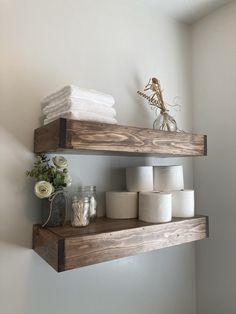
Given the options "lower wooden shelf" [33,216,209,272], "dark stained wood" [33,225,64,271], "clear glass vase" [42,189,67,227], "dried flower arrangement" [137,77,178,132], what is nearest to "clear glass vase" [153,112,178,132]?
"dried flower arrangement" [137,77,178,132]

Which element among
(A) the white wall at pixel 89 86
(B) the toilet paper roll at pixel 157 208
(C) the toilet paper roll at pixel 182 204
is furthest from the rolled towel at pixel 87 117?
(C) the toilet paper roll at pixel 182 204

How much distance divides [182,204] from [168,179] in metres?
0.13

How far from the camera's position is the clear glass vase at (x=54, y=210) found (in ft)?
3.18

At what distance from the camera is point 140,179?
1.17 m

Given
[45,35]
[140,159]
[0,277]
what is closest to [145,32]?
[45,35]

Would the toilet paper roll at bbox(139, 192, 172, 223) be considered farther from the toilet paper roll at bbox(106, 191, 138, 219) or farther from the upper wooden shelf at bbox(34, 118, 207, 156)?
the upper wooden shelf at bbox(34, 118, 207, 156)

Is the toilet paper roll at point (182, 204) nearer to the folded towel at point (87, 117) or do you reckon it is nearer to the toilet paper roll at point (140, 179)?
the toilet paper roll at point (140, 179)

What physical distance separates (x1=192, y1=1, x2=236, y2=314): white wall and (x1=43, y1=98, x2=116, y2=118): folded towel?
76cm

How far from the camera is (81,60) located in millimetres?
1213

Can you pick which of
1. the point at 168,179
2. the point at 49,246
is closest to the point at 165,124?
the point at 168,179

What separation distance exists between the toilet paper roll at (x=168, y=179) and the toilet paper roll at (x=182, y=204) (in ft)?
0.17

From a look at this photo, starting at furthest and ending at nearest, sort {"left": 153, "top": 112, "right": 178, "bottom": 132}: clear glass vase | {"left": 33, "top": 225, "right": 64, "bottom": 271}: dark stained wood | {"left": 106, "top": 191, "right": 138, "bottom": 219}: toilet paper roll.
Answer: {"left": 153, "top": 112, "right": 178, "bottom": 132}: clear glass vase, {"left": 106, "top": 191, "right": 138, "bottom": 219}: toilet paper roll, {"left": 33, "top": 225, "right": 64, "bottom": 271}: dark stained wood

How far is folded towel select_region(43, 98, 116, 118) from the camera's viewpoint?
90 centimetres

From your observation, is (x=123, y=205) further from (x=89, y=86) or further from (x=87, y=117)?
(x=89, y=86)
